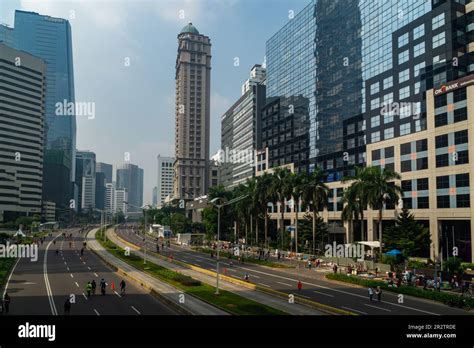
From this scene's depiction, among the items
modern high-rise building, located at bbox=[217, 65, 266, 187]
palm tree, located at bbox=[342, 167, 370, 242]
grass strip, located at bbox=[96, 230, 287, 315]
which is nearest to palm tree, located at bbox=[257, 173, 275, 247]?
palm tree, located at bbox=[342, 167, 370, 242]

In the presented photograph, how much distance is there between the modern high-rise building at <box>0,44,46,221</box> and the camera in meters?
180

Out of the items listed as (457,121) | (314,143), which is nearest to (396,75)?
(457,121)

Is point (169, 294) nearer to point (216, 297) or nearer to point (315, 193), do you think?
point (216, 297)

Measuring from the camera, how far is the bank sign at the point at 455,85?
6309 cm

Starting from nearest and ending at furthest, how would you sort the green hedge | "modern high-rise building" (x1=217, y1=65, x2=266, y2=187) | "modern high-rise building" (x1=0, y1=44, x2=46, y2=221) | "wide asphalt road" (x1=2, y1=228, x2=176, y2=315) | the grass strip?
the grass strip < "wide asphalt road" (x1=2, y1=228, x2=176, y2=315) < the green hedge < "modern high-rise building" (x1=217, y1=65, x2=266, y2=187) < "modern high-rise building" (x1=0, y1=44, x2=46, y2=221)

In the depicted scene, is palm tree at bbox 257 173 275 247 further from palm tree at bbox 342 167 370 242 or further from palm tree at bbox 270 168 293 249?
palm tree at bbox 342 167 370 242

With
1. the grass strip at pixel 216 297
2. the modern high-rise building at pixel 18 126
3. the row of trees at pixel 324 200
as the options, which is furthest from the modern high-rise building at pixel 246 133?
the grass strip at pixel 216 297

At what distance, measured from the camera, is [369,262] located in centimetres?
6019

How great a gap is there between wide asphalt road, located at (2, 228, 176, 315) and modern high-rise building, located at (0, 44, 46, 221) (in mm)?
130571

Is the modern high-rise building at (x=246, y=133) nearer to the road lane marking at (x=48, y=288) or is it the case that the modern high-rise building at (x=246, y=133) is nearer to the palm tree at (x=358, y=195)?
the palm tree at (x=358, y=195)

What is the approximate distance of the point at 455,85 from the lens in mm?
65688
